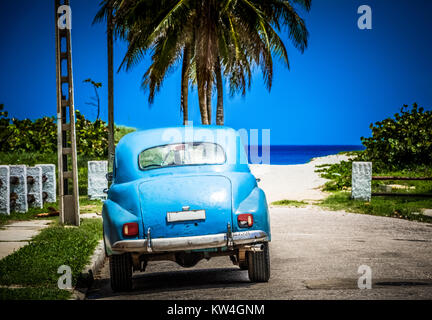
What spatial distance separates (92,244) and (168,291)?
2994 mm

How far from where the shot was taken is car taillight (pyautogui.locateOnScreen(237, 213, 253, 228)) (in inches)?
242

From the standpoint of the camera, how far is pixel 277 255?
8.51 meters

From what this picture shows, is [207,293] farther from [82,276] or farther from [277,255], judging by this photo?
[277,255]

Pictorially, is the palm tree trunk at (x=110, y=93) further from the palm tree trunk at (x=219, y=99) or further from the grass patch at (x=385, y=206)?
the grass patch at (x=385, y=206)

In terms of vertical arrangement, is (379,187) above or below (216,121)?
below

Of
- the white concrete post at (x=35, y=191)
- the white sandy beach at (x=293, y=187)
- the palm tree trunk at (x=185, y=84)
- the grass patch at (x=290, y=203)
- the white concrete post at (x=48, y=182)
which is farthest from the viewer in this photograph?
the palm tree trunk at (x=185, y=84)

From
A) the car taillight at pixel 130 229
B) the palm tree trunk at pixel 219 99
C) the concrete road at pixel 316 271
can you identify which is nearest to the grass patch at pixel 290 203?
the concrete road at pixel 316 271

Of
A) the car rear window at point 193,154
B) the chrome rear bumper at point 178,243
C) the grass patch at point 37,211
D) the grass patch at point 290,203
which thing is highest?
the car rear window at point 193,154

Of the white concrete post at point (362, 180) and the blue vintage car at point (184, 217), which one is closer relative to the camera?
the blue vintage car at point (184, 217)

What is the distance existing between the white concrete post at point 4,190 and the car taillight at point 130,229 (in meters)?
8.15

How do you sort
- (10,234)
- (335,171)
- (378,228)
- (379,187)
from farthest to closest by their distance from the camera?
1. (335,171)
2. (379,187)
3. (378,228)
4. (10,234)

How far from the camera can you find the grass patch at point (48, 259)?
6.50m

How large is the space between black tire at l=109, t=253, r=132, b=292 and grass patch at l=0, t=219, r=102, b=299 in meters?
0.63
